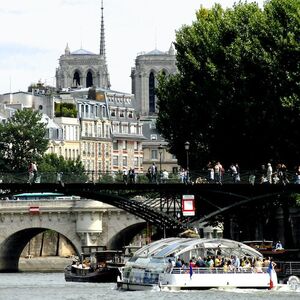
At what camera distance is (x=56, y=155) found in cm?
18400

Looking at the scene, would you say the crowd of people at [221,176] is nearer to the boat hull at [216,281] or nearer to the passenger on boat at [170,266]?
the boat hull at [216,281]

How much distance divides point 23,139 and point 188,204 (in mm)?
76263

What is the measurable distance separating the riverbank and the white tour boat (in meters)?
Result: 65.2

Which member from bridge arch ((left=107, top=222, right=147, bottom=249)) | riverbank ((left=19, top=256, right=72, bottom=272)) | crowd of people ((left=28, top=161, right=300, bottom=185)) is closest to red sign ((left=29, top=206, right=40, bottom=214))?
bridge arch ((left=107, top=222, right=147, bottom=249))

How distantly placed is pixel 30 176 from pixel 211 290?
49.7ft

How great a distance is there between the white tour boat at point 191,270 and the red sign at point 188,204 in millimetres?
7303

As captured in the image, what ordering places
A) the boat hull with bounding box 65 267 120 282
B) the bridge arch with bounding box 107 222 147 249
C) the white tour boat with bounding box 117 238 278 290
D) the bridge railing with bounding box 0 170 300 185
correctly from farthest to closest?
1. the bridge arch with bounding box 107 222 147 249
2. the boat hull with bounding box 65 267 120 282
3. the bridge railing with bounding box 0 170 300 185
4. the white tour boat with bounding box 117 238 278 290

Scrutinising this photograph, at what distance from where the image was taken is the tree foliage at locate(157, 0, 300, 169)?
10675 cm

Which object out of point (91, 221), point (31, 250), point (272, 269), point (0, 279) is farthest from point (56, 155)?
point (272, 269)

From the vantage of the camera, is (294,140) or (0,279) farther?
(0,279)

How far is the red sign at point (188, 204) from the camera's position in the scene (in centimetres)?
10100

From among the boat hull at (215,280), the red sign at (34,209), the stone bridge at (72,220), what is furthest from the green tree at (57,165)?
the boat hull at (215,280)

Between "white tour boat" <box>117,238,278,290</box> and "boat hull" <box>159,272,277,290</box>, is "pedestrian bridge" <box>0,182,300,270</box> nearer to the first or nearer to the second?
"white tour boat" <box>117,238,278,290</box>

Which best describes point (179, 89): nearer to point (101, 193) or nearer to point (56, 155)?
point (101, 193)
